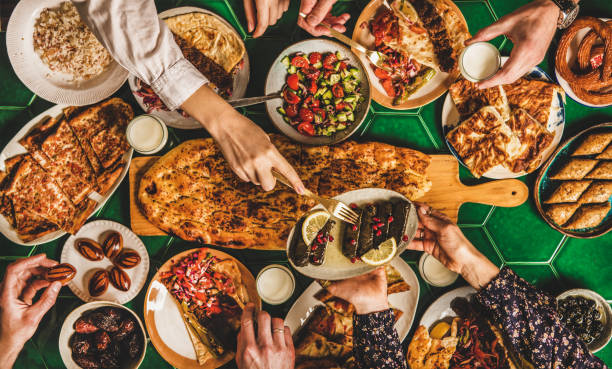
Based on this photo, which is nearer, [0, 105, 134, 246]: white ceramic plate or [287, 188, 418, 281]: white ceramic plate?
[287, 188, 418, 281]: white ceramic plate

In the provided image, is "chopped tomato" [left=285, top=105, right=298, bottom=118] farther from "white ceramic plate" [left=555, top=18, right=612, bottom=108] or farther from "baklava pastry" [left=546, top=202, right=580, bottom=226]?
"baklava pastry" [left=546, top=202, right=580, bottom=226]

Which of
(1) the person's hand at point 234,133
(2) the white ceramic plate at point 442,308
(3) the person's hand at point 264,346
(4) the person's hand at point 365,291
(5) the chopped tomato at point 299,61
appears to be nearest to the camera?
(1) the person's hand at point 234,133

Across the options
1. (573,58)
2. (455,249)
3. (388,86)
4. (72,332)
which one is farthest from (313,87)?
(72,332)

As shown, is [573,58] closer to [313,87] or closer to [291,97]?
[313,87]

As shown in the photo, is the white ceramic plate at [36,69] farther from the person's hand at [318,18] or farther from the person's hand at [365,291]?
the person's hand at [365,291]

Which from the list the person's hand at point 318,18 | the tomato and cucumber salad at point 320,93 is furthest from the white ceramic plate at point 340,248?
the person's hand at point 318,18

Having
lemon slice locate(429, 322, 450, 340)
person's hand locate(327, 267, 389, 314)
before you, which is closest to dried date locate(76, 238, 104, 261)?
person's hand locate(327, 267, 389, 314)

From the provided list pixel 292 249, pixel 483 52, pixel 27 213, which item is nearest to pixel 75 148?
pixel 27 213
